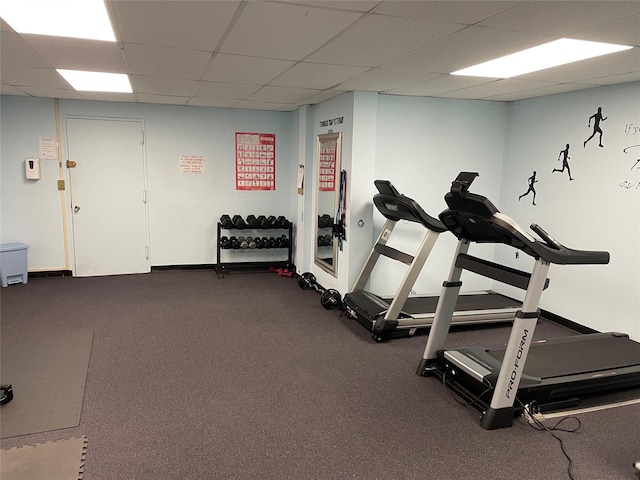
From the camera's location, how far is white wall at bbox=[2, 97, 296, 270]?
559 centimetres

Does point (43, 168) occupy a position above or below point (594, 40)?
below

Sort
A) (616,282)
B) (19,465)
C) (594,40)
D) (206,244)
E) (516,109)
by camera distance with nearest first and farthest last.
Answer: (19,465) → (594,40) → (616,282) → (516,109) → (206,244)

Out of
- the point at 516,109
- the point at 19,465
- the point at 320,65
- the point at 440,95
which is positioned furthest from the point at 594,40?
the point at 19,465

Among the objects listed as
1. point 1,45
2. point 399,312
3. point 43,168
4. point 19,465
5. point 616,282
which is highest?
point 1,45

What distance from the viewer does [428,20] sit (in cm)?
232

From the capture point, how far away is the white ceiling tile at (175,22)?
7.20 feet

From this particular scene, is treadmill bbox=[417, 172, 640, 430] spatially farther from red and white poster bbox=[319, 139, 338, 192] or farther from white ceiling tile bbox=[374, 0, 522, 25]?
red and white poster bbox=[319, 139, 338, 192]

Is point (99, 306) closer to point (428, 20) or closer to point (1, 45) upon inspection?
point (1, 45)

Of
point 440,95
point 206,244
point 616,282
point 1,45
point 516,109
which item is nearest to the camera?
point 1,45

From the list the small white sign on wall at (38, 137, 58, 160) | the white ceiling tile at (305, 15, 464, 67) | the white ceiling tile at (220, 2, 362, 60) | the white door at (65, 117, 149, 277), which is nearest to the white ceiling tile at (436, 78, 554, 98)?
the white ceiling tile at (305, 15, 464, 67)

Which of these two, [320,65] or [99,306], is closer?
[320,65]

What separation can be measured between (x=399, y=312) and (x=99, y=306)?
10.4 ft

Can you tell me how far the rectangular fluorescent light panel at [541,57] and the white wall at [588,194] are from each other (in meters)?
1.18

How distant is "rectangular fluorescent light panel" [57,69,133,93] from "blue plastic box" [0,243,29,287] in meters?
2.10
